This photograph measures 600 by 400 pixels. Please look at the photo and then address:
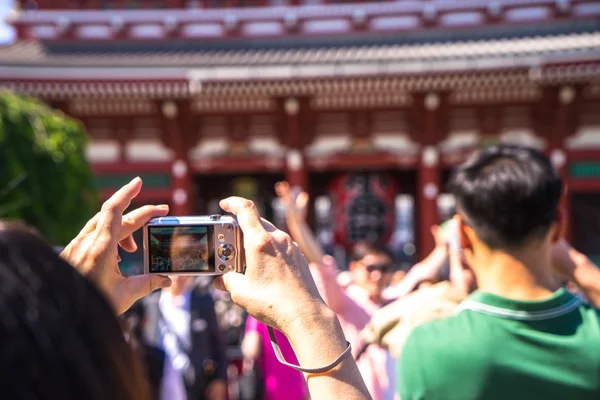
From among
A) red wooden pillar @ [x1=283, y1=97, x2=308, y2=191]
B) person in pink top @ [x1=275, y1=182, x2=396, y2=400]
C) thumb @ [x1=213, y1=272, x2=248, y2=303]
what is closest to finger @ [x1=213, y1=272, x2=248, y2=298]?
thumb @ [x1=213, y1=272, x2=248, y2=303]

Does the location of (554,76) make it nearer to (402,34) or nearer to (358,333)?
(402,34)

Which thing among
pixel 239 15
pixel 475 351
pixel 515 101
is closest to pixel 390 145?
pixel 515 101

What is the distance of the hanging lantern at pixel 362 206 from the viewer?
10680mm

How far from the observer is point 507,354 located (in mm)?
1328

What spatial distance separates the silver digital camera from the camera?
3.78 ft

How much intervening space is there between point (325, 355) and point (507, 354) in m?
0.51

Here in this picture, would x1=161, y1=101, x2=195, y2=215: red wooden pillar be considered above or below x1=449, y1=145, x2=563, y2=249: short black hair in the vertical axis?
below

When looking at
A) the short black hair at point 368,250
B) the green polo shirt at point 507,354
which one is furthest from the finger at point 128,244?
the short black hair at point 368,250

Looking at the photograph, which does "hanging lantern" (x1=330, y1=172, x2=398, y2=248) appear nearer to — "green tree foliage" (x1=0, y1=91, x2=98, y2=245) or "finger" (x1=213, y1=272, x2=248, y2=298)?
"green tree foliage" (x1=0, y1=91, x2=98, y2=245)

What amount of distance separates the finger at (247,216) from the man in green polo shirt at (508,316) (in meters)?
0.53

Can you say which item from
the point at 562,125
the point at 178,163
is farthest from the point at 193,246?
the point at 562,125

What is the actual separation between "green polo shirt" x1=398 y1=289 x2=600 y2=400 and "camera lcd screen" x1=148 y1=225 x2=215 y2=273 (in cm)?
53

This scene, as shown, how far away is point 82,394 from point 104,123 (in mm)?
10265

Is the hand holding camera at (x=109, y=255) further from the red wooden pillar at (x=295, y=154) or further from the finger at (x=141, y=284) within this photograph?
the red wooden pillar at (x=295, y=154)
